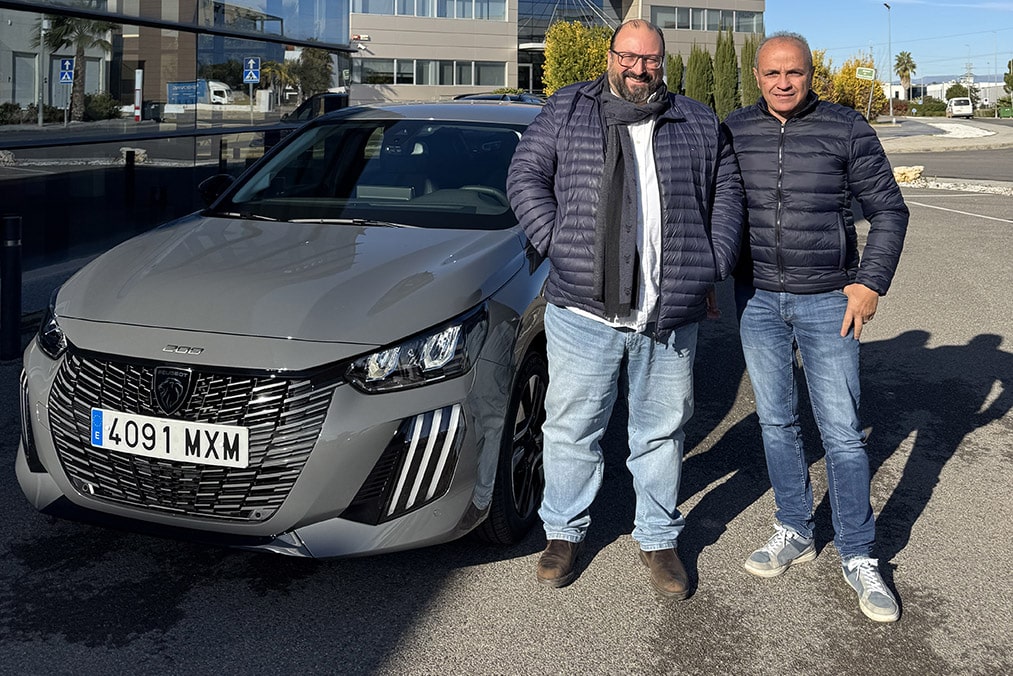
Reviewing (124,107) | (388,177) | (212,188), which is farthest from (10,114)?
(388,177)

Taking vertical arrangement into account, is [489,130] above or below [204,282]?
above

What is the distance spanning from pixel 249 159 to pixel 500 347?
11334 millimetres

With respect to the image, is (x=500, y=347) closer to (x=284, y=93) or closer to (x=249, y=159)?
A: (x=249, y=159)

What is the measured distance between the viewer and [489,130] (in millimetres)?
5117

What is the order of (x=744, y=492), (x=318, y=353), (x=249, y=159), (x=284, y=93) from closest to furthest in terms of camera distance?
(x=318, y=353) → (x=744, y=492) → (x=249, y=159) → (x=284, y=93)

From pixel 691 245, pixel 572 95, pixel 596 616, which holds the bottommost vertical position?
pixel 596 616

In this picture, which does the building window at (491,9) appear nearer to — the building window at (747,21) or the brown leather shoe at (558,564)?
the building window at (747,21)

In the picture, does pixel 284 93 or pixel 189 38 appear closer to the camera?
pixel 189 38

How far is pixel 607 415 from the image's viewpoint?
380cm

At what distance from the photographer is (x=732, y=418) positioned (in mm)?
5863

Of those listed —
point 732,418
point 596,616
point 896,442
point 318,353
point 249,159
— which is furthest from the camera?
point 249,159

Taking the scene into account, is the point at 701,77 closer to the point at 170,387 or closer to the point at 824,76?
the point at 824,76

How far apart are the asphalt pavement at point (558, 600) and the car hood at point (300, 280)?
2.96ft

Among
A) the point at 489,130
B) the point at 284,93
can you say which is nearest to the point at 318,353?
the point at 489,130
